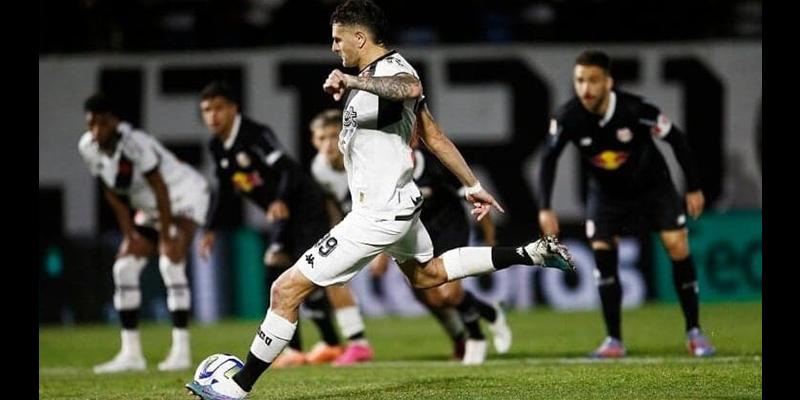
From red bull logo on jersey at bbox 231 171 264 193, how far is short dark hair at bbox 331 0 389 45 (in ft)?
13.9

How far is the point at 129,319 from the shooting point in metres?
11.6

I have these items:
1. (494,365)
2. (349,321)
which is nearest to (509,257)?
(494,365)

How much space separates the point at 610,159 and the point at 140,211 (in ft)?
13.9

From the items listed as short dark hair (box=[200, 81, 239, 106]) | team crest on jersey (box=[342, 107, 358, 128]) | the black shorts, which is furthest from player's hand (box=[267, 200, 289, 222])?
team crest on jersey (box=[342, 107, 358, 128])

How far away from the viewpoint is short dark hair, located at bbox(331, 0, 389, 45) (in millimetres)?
7480

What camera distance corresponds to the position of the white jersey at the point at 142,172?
453 inches

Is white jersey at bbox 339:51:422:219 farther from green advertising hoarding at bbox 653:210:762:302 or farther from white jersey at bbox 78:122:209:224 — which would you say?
green advertising hoarding at bbox 653:210:762:302

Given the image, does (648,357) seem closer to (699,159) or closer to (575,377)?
(575,377)

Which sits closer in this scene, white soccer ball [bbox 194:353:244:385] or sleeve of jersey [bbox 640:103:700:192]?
white soccer ball [bbox 194:353:244:385]

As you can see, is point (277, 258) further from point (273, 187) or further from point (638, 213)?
point (638, 213)

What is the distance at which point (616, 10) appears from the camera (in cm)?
1722
